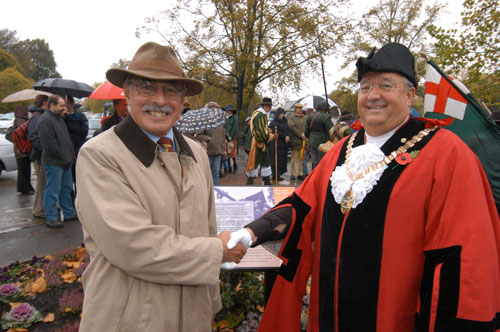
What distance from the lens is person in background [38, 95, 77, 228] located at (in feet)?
16.3

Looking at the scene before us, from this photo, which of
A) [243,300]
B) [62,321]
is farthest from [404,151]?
[62,321]

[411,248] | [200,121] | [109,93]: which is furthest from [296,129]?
[411,248]

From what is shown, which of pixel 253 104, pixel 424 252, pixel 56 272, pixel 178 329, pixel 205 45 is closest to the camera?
pixel 424 252

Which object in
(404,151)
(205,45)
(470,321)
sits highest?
(205,45)

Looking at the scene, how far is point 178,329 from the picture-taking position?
1639 mm

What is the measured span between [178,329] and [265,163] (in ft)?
22.3

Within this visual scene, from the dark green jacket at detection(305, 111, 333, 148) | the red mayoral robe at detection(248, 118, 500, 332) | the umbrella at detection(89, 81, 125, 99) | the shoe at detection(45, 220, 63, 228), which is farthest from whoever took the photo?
the dark green jacket at detection(305, 111, 333, 148)

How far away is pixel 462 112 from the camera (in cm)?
257

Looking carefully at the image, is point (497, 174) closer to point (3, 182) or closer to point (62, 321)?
point (62, 321)

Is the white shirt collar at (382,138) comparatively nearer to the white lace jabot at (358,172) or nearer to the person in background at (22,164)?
the white lace jabot at (358,172)

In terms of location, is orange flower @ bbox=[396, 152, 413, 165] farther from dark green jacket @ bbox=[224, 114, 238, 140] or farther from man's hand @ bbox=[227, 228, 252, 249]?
dark green jacket @ bbox=[224, 114, 238, 140]

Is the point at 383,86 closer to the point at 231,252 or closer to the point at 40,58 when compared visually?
the point at 231,252

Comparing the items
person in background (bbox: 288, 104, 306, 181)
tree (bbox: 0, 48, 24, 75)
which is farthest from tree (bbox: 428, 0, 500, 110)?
tree (bbox: 0, 48, 24, 75)

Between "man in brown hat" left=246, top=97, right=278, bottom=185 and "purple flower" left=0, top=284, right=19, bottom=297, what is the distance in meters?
5.76
